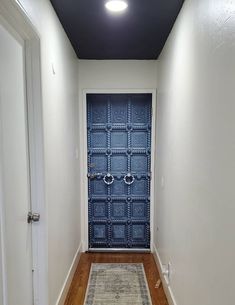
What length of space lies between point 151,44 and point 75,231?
7.22 feet

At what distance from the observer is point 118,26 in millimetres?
2455

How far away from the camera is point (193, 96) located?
1.79 metres

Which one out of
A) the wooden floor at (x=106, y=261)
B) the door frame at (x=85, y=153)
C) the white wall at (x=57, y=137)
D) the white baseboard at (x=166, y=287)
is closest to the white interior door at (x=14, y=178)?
the white wall at (x=57, y=137)

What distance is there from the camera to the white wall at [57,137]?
1905mm

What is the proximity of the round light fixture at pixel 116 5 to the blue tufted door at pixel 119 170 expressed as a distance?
4.97 ft

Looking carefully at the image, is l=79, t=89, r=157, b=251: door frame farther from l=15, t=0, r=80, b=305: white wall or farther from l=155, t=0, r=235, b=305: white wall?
l=155, t=0, r=235, b=305: white wall

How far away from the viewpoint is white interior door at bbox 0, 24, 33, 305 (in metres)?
1.40

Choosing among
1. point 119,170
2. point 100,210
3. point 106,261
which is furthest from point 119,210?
point 106,261

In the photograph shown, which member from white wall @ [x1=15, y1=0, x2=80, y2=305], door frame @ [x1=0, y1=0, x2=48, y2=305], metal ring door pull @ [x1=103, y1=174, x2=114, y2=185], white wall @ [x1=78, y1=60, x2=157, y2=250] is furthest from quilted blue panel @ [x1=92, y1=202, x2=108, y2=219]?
door frame @ [x1=0, y1=0, x2=48, y2=305]

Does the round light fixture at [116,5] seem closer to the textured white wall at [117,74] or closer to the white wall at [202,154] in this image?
the white wall at [202,154]

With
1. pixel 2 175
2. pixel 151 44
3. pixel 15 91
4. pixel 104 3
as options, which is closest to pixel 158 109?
pixel 151 44

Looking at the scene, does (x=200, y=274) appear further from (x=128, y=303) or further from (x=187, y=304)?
(x=128, y=303)

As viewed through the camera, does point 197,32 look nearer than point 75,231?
Yes

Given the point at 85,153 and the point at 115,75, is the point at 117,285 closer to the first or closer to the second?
the point at 85,153
